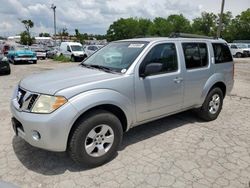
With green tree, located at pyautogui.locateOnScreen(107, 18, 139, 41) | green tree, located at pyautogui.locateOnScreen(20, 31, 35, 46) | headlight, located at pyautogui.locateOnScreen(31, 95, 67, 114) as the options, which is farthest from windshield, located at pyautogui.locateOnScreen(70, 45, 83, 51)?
green tree, located at pyautogui.locateOnScreen(107, 18, 139, 41)

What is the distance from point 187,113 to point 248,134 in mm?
1484

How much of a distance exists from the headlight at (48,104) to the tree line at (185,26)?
137ft

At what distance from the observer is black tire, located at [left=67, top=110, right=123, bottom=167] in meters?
3.29

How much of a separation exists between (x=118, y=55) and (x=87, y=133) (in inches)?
60.8

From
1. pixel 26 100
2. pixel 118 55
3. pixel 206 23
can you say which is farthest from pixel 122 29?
pixel 26 100

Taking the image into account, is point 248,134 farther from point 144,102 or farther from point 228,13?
point 228,13

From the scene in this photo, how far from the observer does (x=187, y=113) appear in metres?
6.02

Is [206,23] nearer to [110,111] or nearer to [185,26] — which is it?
[185,26]

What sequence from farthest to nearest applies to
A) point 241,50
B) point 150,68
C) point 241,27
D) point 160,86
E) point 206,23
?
point 206,23, point 241,27, point 241,50, point 160,86, point 150,68

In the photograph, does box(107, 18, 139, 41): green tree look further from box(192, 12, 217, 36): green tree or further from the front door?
the front door

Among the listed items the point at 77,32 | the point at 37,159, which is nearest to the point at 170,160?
the point at 37,159

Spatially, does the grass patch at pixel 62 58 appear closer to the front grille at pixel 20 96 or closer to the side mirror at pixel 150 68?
the front grille at pixel 20 96

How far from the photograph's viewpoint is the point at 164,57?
432 centimetres

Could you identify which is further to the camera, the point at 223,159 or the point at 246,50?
the point at 246,50
